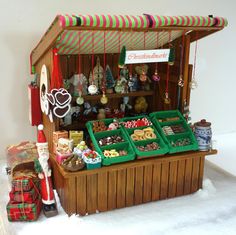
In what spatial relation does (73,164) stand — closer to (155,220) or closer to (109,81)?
(155,220)

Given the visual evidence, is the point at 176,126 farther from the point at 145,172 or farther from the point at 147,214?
the point at 147,214

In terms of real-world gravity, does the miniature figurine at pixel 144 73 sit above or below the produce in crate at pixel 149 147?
above

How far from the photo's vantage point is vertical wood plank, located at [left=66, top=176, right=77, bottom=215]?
2.10 m

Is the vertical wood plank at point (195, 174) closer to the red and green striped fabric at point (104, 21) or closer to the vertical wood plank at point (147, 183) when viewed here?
the vertical wood plank at point (147, 183)

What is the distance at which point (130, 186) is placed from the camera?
7.47ft

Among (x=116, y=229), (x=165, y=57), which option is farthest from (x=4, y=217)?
(x=165, y=57)

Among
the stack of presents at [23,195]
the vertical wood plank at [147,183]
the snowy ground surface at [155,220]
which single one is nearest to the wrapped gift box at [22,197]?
the stack of presents at [23,195]

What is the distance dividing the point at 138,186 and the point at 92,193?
32cm

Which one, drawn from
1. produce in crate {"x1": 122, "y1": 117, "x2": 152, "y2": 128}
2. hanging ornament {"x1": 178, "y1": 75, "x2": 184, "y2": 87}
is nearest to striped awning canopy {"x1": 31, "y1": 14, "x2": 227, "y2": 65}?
hanging ornament {"x1": 178, "y1": 75, "x2": 184, "y2": 87}

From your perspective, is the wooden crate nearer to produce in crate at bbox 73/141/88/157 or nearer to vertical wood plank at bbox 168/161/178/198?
vertical wood plank at bbox 168/161/178/198

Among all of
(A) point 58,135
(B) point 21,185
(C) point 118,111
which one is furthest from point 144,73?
(B) point 21,185

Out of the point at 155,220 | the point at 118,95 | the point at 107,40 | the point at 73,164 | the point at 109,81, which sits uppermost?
the point at 107,40

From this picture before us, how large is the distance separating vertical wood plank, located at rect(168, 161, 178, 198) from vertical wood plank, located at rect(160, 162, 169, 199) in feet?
0.08

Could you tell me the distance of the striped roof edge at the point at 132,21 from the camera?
70.0 inches
